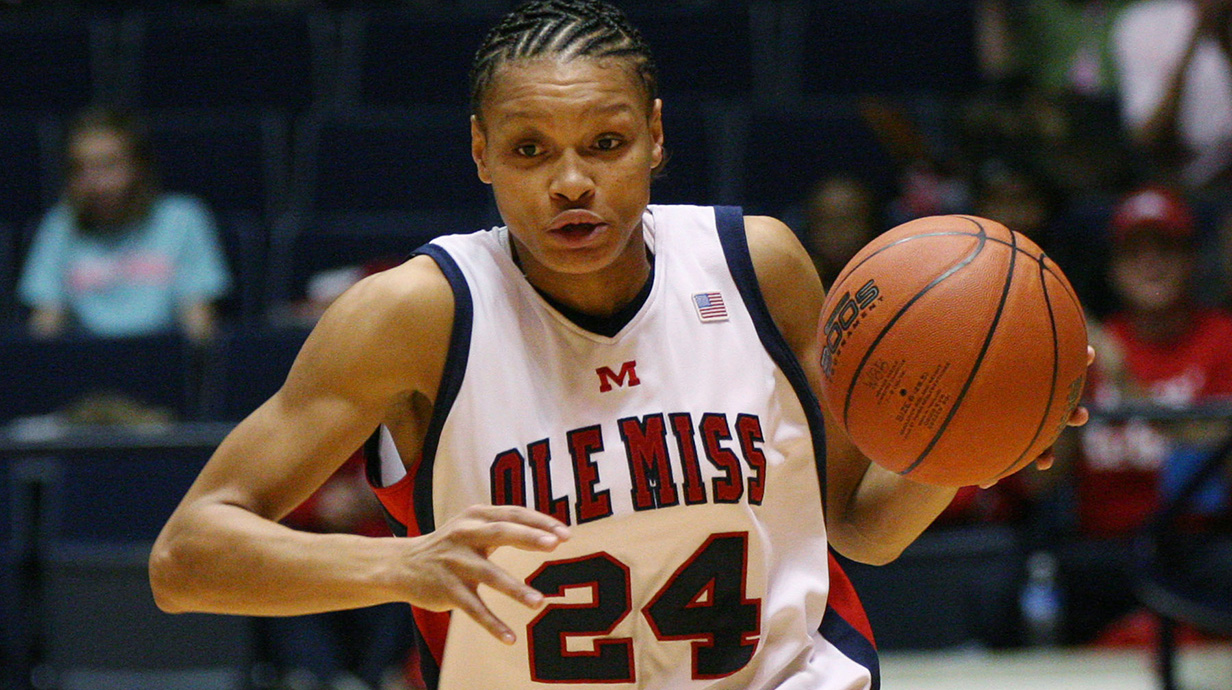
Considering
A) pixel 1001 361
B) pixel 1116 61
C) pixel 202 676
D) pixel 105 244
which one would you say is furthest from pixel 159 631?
pixel 1116 61

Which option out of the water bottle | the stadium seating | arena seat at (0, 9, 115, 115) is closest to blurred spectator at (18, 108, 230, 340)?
the stadium seating

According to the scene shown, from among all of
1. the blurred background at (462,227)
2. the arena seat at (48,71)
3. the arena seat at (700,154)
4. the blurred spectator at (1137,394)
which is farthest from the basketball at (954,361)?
the arena seat at (48,71)

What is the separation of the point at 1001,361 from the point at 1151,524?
2.04 m


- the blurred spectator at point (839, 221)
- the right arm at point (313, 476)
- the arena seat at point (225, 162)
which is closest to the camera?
the right arm at point (313, 476)

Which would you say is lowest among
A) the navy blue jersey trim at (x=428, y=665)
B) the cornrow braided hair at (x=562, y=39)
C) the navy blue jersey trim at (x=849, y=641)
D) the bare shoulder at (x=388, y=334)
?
the navy blue jersey trim at (x=428, y=665)

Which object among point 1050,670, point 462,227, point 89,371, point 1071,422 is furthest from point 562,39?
point 462,227

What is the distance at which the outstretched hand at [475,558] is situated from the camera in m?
1.51

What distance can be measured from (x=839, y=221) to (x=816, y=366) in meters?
2.91

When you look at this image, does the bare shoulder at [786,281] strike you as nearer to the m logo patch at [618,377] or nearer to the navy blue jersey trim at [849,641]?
the m logo patch at [618,377]

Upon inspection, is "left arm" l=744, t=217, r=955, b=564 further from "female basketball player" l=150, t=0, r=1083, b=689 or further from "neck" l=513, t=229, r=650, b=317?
"neck" l=513, t=229, r=650, b=317

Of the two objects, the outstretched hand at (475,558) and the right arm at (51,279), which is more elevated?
the outstretched hand at (475,558)

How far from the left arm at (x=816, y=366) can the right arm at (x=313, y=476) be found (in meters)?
0.47

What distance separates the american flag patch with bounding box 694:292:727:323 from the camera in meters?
2.00

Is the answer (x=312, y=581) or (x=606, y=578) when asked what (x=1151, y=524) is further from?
(x=312, y=581)
